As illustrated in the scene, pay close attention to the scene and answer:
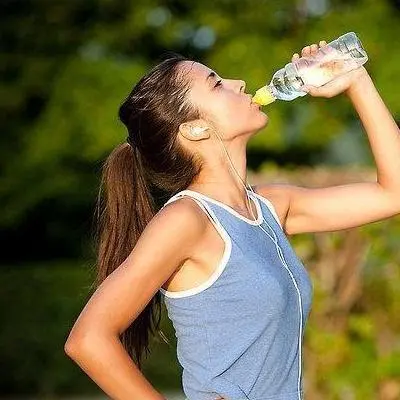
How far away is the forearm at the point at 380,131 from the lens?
3621mm

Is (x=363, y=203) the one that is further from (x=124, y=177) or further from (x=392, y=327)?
(x=392, y=327)

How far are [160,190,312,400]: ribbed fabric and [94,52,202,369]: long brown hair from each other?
0.84 feet

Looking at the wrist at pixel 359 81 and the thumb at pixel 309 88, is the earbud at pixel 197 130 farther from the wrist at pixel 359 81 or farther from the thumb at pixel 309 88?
the wrist at pixel 359 81

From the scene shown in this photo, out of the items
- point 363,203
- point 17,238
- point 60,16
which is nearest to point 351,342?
point 363,203

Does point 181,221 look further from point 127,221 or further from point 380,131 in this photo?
point 380,131

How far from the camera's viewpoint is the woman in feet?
9.91

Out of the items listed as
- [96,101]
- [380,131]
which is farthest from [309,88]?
[96,101]

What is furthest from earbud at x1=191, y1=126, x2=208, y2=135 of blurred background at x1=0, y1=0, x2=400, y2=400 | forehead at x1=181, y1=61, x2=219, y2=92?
blurred background at x1=0, y1=0, x2=400, y2=400

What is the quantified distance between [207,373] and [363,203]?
82 centimetres

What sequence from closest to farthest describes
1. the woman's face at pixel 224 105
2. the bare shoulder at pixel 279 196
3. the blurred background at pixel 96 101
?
the woman's face at pixel 224 105 → the bare shoulder at pixel 279 196 → the blurred background at pixel 96 101

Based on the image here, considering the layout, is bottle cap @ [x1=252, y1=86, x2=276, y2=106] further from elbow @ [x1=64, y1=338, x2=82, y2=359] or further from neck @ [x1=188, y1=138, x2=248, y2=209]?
elbow @ [x1=64, y1=338, x2=82, y2=359]

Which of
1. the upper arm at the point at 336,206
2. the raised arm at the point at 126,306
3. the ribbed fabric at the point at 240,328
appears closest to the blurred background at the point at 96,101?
the upper arm at the point at 336,206

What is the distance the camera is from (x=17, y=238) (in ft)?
43.6

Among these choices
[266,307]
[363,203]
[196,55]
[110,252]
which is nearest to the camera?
[266,307]
